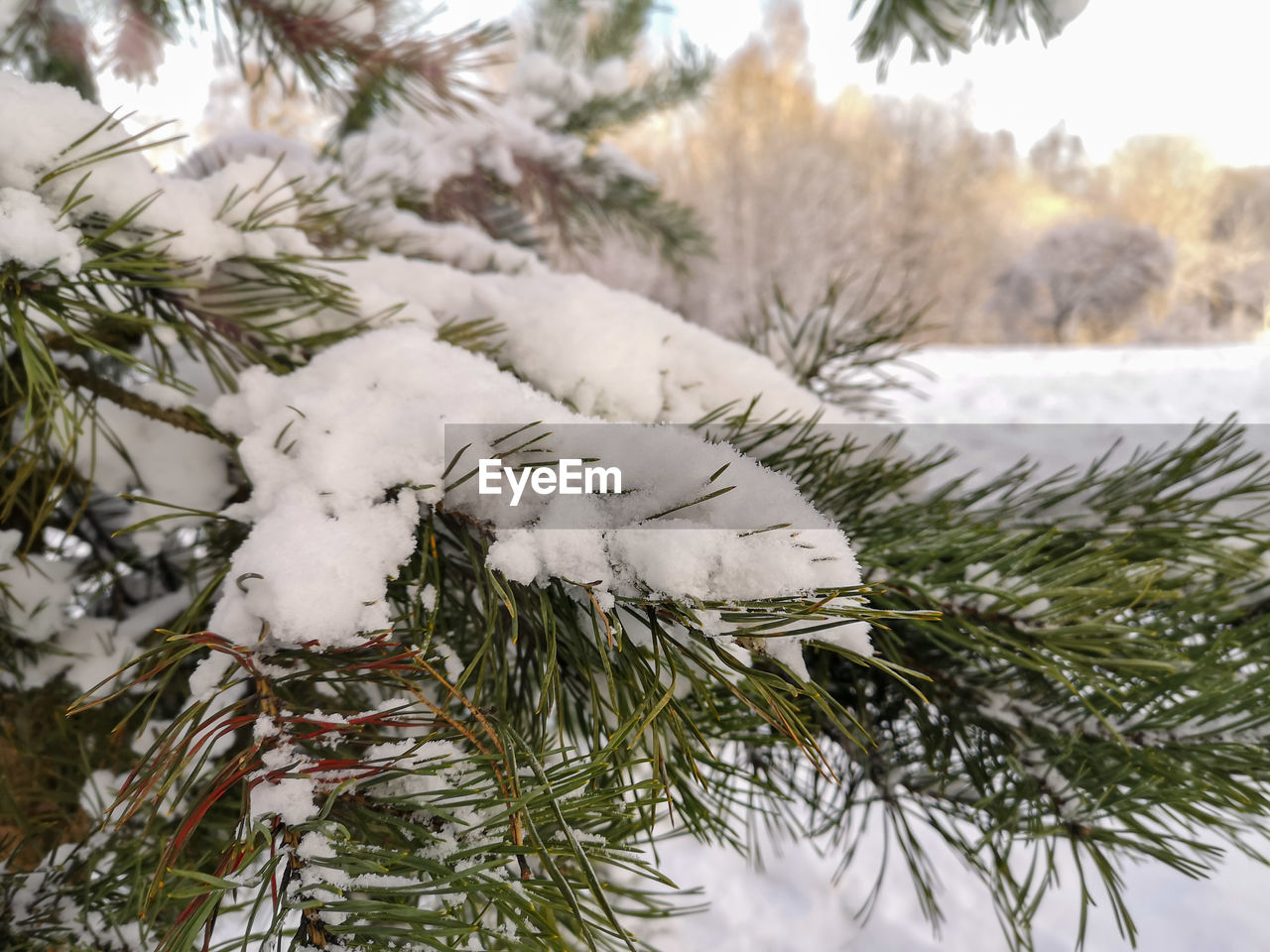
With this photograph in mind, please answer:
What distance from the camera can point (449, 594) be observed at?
1.18 feet

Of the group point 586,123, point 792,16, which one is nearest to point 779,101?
point 792,16

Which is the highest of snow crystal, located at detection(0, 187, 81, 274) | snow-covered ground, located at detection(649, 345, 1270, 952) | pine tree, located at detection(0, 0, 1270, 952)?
snow crystal, located at detection(0, 187, 81, 274)

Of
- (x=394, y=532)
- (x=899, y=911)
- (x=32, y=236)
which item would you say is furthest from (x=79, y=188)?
(x=899, y=911)

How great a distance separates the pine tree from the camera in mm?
237

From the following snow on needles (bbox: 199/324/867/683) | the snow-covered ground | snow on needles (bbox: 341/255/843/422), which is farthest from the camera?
the snow-covered ground

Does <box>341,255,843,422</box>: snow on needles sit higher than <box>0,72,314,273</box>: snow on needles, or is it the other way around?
<box>0,72,314,273</box>: snow on needles

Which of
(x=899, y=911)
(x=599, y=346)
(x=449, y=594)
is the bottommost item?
(x=899, y=911)

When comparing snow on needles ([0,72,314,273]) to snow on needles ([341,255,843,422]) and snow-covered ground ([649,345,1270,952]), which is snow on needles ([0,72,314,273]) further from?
snow-covered ground ([649,345,1270,952])

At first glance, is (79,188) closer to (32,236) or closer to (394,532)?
(32,236)

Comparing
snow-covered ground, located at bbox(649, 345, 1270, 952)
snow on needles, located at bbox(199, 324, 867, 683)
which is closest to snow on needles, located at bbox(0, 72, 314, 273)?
snow on needles, located at bbox(199, 324, 867, 683)

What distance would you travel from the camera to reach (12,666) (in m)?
0.42

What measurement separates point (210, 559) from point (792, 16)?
411 inches

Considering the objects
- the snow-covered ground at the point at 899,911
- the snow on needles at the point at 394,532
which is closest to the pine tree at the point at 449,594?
the snow on needles at the point at 394,532

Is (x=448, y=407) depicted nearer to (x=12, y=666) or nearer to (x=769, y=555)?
(x=769, y=555)
